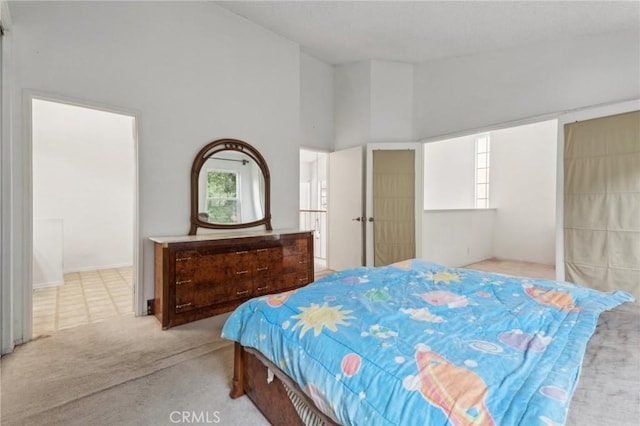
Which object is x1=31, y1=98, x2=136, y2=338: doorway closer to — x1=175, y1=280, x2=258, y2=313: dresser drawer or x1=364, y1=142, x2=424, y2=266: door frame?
x1=175, y1=280, x2=258, y2=313: dresser drawer

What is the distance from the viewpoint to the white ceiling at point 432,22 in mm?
2736

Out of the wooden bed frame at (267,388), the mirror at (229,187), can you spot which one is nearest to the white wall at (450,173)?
the mirror at (229,187)

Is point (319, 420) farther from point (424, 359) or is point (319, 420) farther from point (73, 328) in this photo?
point (73, 328)

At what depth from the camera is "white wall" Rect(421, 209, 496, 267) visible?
15.1ft

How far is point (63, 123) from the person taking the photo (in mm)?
4445

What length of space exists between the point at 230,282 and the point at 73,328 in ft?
4.47

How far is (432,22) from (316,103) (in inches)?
76.5

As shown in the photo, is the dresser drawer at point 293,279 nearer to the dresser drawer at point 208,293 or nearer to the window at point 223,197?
the dresser drawer at point 208,293

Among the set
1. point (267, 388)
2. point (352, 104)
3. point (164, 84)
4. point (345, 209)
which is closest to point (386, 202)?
point (345, 209)

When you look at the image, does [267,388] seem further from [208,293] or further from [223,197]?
[223,197]

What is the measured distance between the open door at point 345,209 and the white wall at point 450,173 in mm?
2250

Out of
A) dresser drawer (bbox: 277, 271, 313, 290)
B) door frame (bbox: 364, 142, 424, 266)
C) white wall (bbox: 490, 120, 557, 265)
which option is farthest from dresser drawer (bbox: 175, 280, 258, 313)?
white wall (bbox: 490, 120, 557, 265)

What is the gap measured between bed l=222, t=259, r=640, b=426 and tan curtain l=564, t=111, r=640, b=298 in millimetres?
1678

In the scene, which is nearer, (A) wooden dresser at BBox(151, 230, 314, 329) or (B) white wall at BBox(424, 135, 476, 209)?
(A) wooden dresser at BBox(151, 230, 314, 329)
